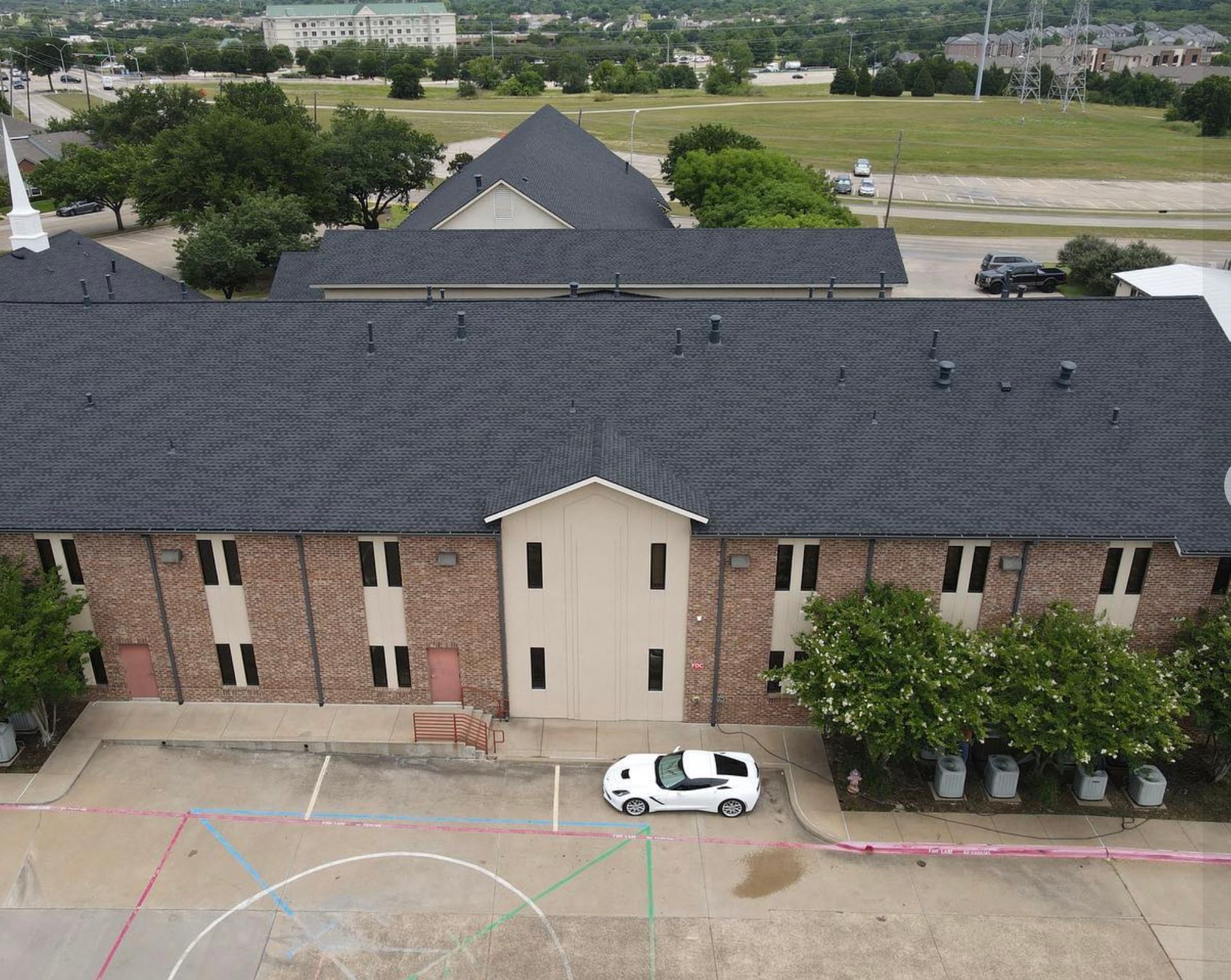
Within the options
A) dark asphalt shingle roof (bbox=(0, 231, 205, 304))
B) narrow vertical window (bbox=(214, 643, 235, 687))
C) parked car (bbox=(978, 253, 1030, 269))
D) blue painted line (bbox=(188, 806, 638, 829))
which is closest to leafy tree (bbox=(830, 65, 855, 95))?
parked car (bbox=(978, 253, 1030, 269))

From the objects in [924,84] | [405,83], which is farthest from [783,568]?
[924,84]

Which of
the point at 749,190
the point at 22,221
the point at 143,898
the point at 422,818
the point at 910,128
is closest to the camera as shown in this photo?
the point at 143,898

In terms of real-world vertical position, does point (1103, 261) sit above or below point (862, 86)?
below

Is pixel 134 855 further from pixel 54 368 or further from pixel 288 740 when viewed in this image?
pixel 54 368

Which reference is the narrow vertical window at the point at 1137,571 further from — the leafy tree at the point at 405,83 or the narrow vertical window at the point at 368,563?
the leafy tree at the point at 405,83

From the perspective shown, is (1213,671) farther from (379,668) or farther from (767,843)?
(379,668)

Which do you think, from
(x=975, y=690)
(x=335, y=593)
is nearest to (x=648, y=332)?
(x=335, y=593)
